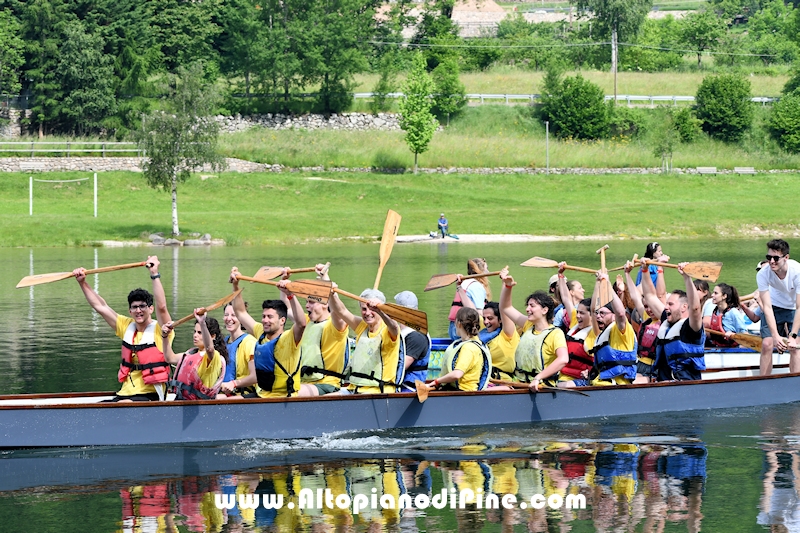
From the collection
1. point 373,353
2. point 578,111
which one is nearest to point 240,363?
point 373,353

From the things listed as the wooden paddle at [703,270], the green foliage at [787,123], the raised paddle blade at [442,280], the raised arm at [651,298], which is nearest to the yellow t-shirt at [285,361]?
the raised paddle blade at [442,280]

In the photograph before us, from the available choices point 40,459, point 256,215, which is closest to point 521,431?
point 40,459

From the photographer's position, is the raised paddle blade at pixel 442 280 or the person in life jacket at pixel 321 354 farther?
the raised paddle blade at pixel 442 280

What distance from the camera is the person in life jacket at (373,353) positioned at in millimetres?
12586

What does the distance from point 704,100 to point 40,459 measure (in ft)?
219

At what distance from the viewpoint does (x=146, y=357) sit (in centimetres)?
1241

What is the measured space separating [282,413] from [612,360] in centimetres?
401

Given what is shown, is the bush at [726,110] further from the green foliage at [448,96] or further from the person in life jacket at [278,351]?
the person in life jacket at [278,351]

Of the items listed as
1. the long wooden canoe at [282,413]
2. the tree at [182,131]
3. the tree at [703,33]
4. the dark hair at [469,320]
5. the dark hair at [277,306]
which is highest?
the tree at [703,33]

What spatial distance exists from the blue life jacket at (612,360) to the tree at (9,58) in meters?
58.2

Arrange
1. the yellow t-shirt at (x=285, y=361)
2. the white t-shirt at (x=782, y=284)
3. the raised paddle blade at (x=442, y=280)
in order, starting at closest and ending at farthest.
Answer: the yellow t-shirt at (x=285, y=361)
the white t-shirt at (x=782, y=284)
the raised paddle blade at (x=442, y=280)

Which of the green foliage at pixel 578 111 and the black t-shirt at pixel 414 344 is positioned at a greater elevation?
the green foliage at pixel 578 111

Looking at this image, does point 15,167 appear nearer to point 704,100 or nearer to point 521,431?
point 704,100

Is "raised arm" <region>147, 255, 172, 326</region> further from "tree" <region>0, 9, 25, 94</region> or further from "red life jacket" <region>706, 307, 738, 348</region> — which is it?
"tree" <region>0, 9, 25, 94</region>
